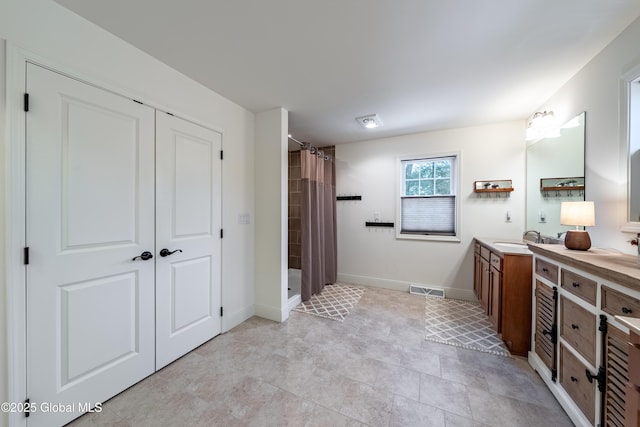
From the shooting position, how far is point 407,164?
3727 mm

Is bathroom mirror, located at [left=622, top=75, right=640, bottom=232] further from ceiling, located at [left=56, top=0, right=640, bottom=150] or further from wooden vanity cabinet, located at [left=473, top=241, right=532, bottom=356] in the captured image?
wooden vanity cabinet, located at [left=473, top=241, right=532, bottom=356]

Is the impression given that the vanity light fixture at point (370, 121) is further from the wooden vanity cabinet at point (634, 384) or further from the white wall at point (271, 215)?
the wooden vanity cabinet at point (634, 384)

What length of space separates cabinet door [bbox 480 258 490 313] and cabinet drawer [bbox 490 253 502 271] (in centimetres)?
18

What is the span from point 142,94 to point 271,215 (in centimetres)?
157

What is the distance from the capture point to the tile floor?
56.9 inches

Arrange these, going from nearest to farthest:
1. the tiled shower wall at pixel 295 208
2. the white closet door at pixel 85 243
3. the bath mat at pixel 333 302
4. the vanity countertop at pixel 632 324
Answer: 1. the vanity countertop at pixel 632 324
2. the white closet door at pixel 85 243
3. the bath mat at pixel 333 302
4. the tiled shower wall at pixel 295 208

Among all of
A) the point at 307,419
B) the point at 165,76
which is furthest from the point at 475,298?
the point at 165,76

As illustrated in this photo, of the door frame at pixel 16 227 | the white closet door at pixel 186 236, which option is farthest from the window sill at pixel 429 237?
the door frame at pixel 16 227

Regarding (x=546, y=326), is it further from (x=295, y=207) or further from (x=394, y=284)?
(x=295, y=207)

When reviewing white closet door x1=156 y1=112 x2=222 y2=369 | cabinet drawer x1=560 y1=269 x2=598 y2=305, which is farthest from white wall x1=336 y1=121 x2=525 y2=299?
white closet door x1=156 y1=112 x2=222 y2=369

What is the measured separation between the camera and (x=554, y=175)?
2.38 m

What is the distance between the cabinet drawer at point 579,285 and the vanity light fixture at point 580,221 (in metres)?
0.27

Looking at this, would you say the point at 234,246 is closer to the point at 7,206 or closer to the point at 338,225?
the point at 7,206

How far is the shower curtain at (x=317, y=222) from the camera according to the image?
3.19m
